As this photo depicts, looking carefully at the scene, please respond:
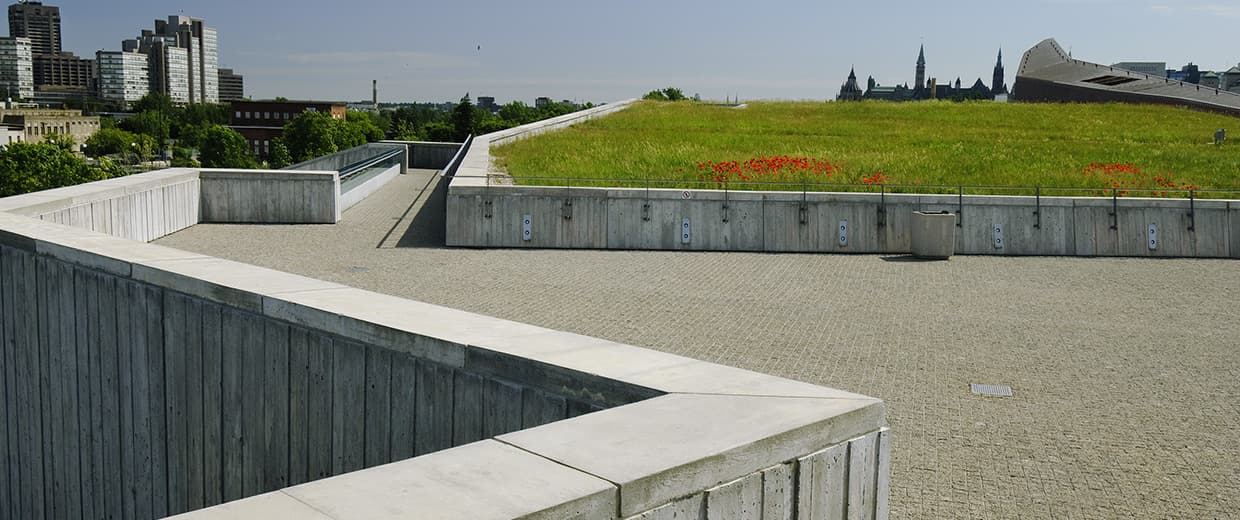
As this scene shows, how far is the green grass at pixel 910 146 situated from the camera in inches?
960

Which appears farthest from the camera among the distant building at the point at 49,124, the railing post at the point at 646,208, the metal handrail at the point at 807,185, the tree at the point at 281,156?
the distant building at the point at 49,124

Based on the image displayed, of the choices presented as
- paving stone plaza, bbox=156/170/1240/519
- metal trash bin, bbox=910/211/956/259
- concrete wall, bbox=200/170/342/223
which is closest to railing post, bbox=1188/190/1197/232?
paving stone plaza, bbox=156/170/1240/519

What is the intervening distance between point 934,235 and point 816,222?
2071mm

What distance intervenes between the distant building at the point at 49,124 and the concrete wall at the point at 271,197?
465 feet

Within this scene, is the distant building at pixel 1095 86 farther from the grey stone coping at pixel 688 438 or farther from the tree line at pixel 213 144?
the grey stone coping at pixel 688 438

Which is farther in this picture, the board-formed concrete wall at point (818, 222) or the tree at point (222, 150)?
the tree at point (222, 150)

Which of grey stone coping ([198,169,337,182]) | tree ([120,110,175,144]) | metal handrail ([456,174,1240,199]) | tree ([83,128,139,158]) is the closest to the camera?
metal handrail ([456,174,1240,199])

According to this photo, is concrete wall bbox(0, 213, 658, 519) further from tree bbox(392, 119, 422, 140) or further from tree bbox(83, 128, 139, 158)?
tree bbox(83, 128, 139, 158)

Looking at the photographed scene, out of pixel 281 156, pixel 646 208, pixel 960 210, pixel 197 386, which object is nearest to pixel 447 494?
pixel 197 386

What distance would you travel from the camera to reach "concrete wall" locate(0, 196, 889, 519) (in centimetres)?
427

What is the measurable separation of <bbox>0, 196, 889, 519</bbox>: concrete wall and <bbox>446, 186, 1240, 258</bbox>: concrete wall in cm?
965

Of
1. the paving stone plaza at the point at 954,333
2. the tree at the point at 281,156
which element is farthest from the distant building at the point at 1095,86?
the tree at the point at 281,156

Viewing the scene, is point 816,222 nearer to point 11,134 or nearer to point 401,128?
point 11,134

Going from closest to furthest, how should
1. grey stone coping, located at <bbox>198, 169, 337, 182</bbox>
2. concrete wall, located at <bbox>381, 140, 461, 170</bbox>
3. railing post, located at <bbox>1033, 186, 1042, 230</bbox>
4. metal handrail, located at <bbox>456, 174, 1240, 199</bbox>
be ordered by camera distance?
railing post, located at <bbox>1033, 186, 1042, 230</bbox>
metal handrail, located at <bbox>456, 174, 1240, 199</bbox>
grey stone coping, located at <bbox>198, 169, 337, 182</bbox>
concrete wall, located at <bbox>381, 140, 461, 170</bbox>
